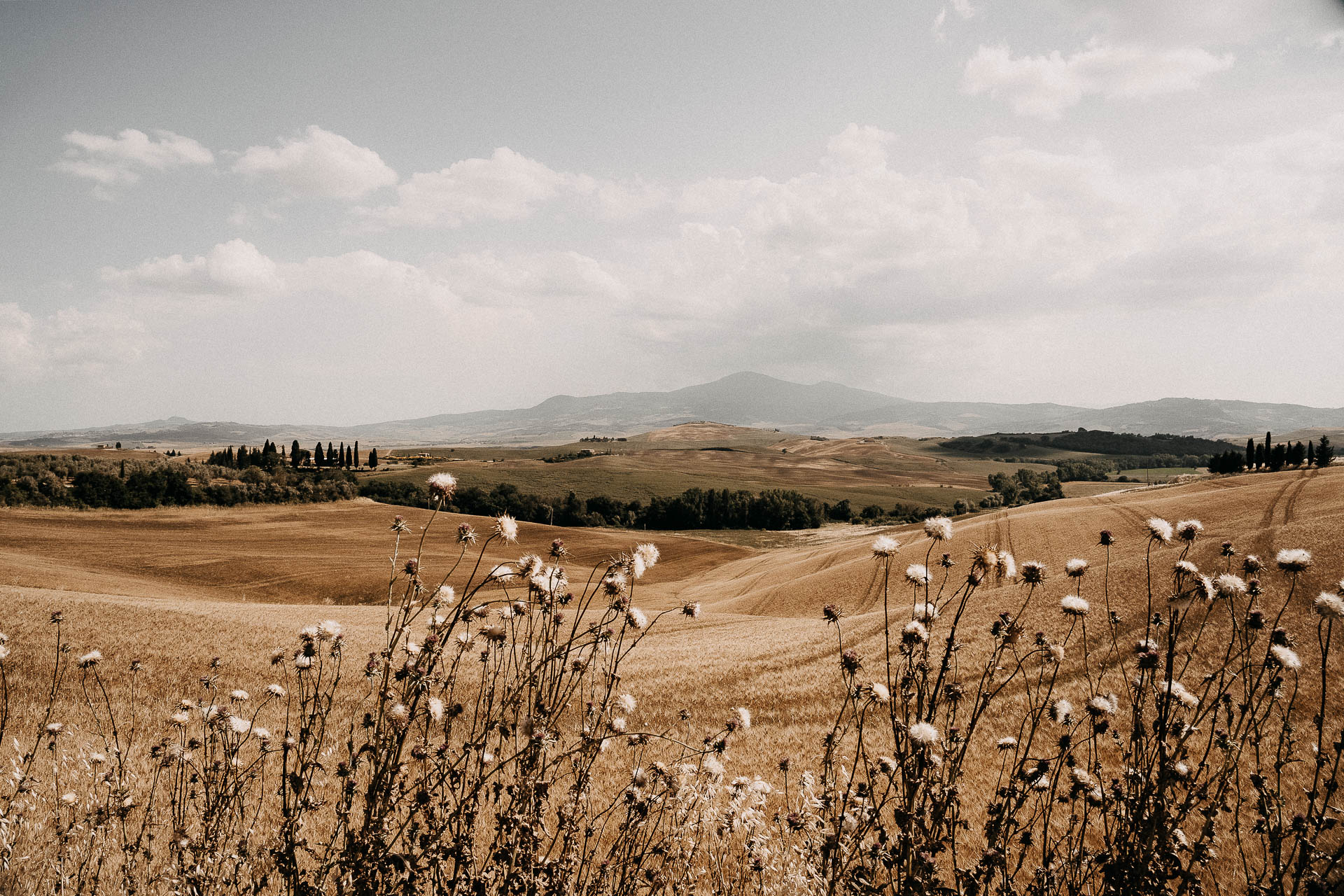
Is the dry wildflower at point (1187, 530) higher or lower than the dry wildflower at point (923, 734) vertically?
higher

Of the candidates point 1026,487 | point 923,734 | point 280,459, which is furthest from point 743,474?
point 923,734

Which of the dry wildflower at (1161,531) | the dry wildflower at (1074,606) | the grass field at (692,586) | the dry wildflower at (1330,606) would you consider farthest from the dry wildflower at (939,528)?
the grass field at (692,586)

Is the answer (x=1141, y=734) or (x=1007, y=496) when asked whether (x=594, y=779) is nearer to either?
(x=1141, y=734)

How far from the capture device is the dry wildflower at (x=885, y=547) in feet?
11.6

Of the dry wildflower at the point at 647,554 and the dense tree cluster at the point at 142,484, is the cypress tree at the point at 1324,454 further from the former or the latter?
the dense tree cluster at the point at 142,484

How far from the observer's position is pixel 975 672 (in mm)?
Answer: 10773

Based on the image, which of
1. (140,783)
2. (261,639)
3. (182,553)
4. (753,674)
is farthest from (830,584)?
(182,553)

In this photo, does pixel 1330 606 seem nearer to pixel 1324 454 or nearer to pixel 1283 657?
pixel 1283 657

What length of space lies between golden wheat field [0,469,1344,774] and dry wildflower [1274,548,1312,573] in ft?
20.5

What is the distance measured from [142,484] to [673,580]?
81.6 meters

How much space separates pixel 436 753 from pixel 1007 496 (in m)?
136

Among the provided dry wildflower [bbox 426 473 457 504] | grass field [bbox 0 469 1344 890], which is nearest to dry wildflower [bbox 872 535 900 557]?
dry wildflower [bbox 426 473 457 504]

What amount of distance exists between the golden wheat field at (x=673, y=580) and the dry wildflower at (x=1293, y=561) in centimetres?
625

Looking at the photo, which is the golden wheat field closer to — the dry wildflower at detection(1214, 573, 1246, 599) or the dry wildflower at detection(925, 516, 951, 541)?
the dry wildflower at detection(925, 516, 951, 541)
